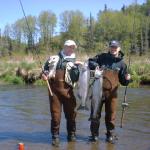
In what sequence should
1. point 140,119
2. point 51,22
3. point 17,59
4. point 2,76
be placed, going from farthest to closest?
point 51,22
point 17,59
point 2,76
point 140,119

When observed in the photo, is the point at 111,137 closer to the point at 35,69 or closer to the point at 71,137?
the point at 71,137

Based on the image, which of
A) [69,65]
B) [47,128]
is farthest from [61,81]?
[47,128]

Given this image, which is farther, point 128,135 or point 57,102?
point 128,135

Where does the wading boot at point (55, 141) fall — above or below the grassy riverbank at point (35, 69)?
below

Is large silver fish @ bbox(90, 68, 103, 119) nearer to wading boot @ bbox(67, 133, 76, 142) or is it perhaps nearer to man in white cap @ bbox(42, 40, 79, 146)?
man in white cap @ bbox(42, 40, 79, 146)

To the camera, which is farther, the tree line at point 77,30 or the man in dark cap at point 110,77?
the tree line at point 77,30

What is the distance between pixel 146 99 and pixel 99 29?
190ft

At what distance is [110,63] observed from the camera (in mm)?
8570

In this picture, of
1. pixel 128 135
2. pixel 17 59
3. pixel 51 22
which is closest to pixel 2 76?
pixel 17 59

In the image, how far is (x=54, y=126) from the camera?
8445mm

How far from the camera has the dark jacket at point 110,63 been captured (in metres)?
8.57

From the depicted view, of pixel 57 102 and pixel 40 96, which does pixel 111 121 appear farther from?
pixel 40 96

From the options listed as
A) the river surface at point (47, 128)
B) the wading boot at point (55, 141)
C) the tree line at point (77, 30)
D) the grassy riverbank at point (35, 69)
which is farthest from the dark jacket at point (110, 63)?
the tree line at point (77, 30)

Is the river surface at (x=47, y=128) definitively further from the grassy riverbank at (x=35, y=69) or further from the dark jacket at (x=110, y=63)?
the grassy riverbank at (x=35, y=69)
